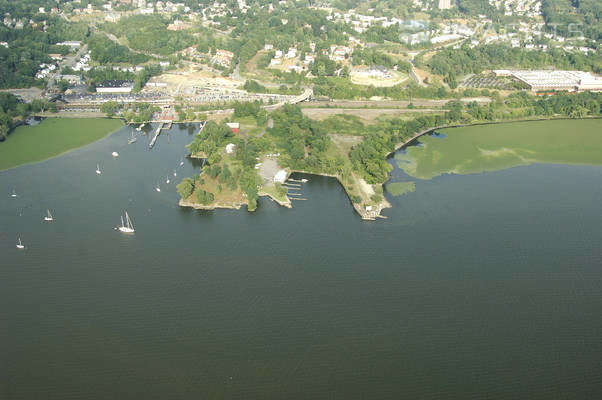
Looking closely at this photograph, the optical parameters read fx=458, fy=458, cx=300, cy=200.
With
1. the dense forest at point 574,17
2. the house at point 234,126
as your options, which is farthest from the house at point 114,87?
the dense forest at point 574,17

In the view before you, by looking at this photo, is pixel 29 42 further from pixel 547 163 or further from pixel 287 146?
pixel 547 163

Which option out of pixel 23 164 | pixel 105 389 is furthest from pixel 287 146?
pixel 105 389

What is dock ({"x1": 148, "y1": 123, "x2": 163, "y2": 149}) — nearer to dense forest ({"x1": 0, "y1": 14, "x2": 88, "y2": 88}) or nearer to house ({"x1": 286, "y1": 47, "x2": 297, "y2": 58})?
dense forest ({"x1": 0, "y1": 14, "x2": 88, "y2": 88})

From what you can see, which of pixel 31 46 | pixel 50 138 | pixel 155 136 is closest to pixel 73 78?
pixel 31 46

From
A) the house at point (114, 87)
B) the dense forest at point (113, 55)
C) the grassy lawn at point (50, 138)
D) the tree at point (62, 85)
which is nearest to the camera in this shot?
the grassy lawn at point (50, 138)

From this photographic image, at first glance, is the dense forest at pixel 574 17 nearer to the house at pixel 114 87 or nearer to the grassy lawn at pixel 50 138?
the house at pixel 114 87

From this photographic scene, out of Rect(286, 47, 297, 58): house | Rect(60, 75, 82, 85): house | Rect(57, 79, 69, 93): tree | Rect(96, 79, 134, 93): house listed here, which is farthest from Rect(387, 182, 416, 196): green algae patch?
Rect(60, 75, 82, 85): house
